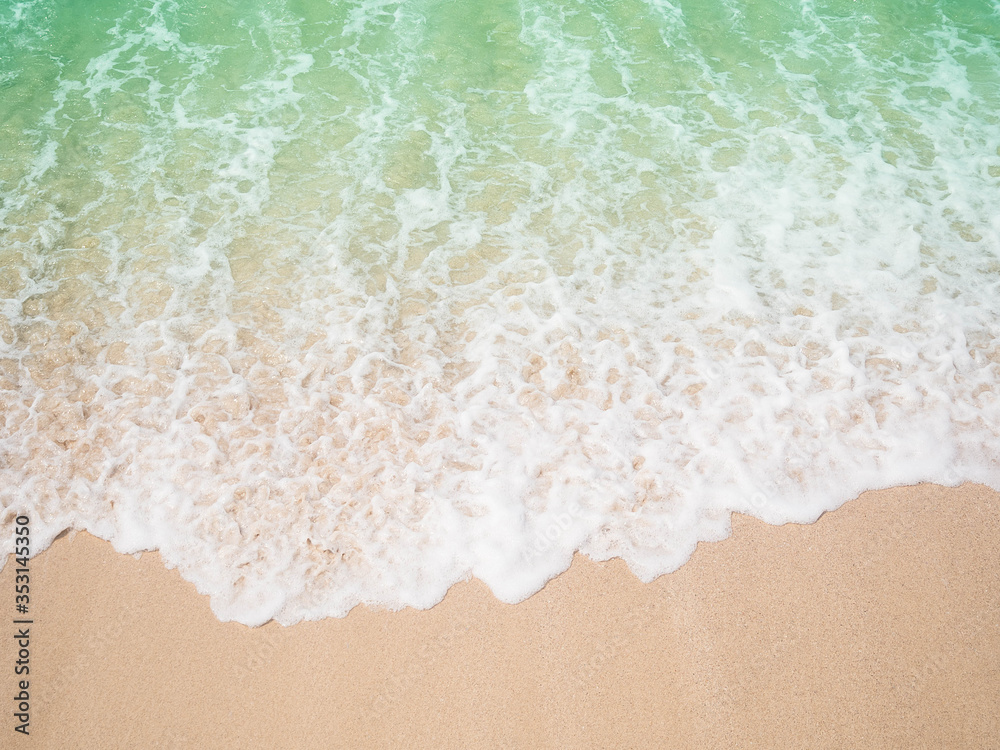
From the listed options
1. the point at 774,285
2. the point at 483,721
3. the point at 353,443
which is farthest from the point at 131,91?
the point at 483,721

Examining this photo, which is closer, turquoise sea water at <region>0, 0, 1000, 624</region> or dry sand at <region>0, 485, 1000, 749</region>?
dry sand at <region>0, 485, 1000, 749</region>

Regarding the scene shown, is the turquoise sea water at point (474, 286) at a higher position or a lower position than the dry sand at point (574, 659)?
higher

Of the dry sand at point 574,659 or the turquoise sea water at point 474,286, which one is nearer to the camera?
the dry sand at point 574,659

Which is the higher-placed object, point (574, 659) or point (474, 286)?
point (474, 286)

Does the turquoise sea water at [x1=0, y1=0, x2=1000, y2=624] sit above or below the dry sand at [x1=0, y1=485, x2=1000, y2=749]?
above
